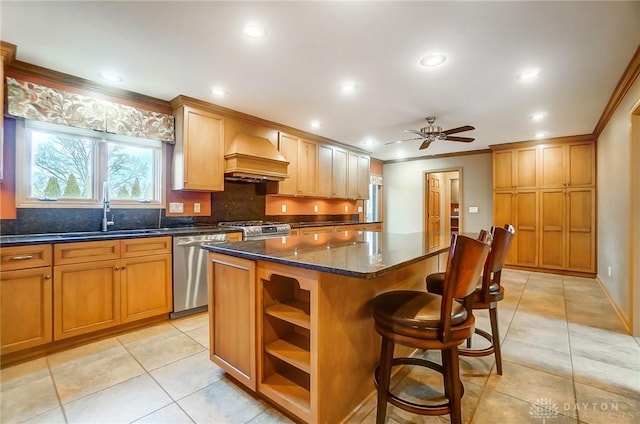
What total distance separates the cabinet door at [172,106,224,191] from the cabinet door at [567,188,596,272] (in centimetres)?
568

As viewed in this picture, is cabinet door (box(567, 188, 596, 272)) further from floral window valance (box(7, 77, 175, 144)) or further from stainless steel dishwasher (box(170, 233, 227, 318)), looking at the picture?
floral window valance (box(7, 77, 175, 144))

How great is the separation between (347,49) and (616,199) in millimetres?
3555

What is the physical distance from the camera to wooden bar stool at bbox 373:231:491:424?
1188mm

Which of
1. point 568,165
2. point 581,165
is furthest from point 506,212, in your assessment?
point 581,165

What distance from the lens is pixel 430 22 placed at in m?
1.95

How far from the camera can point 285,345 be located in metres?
1.67

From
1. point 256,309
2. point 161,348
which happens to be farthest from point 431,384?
point 161,348

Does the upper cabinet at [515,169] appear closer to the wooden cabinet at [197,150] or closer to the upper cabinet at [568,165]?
the upper cabinet at [568,165]

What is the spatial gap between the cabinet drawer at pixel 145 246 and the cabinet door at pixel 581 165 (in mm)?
6187

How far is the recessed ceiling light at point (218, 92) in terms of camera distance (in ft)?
10.1

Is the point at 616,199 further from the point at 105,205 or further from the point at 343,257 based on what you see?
the point at 105,205

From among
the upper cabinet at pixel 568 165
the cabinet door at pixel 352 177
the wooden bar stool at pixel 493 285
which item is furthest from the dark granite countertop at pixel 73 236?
the upper cabinet at pixel 568 165

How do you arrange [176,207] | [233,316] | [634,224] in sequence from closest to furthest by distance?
[233,316], [634,224], [176,207]

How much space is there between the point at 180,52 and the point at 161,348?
96.9 inches
